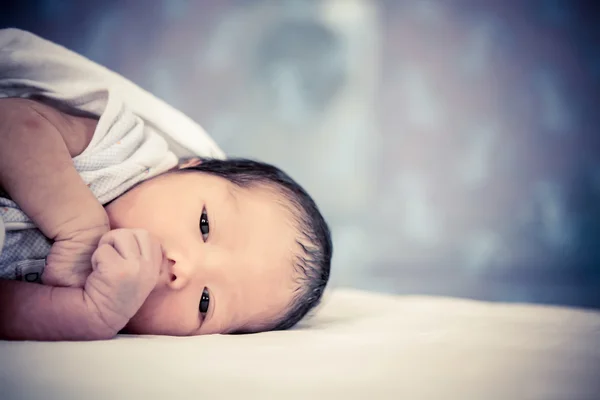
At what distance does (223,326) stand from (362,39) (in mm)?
1384

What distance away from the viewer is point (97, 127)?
1070 mm

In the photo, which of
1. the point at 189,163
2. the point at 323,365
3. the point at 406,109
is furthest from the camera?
the point at 406,109

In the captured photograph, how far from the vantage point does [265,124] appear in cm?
207

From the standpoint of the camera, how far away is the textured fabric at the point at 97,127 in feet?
3.04

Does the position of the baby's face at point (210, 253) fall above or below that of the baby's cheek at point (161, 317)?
above

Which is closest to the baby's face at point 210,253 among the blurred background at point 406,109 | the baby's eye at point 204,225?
the baby's eye at point 204,225

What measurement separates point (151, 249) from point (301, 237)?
28cm

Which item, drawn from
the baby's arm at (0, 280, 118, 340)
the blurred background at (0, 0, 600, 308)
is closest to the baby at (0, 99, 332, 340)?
the baby's arm at (0, 280, 118, 340)

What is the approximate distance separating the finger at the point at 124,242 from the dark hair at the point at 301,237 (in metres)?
0.26

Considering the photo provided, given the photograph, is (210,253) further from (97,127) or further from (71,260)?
(97,127)

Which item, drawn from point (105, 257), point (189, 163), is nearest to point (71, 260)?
point (105, 257)

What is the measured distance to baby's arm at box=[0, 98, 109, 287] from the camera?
2.80 feet

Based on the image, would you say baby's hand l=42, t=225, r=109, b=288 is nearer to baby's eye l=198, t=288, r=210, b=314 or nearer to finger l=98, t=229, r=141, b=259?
finger l=98, t=229, r=141, b=259

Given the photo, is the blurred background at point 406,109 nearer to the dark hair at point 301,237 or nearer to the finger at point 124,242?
the dark hair at point 301,237
